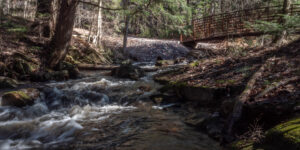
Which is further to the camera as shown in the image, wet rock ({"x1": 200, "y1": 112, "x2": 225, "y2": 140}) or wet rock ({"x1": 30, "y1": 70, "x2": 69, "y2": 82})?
wet rock ({"x1": 30, "y1": 70, "x2": 69, "y2": 82})

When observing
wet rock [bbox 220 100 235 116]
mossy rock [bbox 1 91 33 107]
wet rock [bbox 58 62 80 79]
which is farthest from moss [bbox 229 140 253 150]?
wet rock [bbox 58 62 80 79]

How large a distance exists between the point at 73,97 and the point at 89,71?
15.4 feet

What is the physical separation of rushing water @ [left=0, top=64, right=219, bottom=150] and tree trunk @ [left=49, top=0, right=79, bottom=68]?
112 inches

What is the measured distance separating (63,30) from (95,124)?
5.99 m

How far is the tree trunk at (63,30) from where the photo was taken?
8.91 metres

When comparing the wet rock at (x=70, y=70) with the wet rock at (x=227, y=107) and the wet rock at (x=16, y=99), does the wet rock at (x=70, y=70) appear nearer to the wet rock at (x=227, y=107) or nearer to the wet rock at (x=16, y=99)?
the wet rock at (x=16, y=99)

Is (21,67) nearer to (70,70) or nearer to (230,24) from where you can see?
(70,70)

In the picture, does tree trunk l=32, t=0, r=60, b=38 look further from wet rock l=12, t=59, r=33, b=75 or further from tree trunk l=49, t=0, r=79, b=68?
wet rock l=12, t=59, r=33, b=75

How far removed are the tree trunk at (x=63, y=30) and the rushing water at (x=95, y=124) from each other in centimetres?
285

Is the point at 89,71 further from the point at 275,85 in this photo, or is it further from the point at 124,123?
the point at 275,85

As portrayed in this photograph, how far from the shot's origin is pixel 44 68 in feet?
29.6

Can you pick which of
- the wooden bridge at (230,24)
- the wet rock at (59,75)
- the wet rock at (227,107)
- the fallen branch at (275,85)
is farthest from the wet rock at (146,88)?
the wooden bridge at (230,24)

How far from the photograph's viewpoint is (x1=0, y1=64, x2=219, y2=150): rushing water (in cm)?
375

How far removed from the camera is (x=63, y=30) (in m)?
9.17
